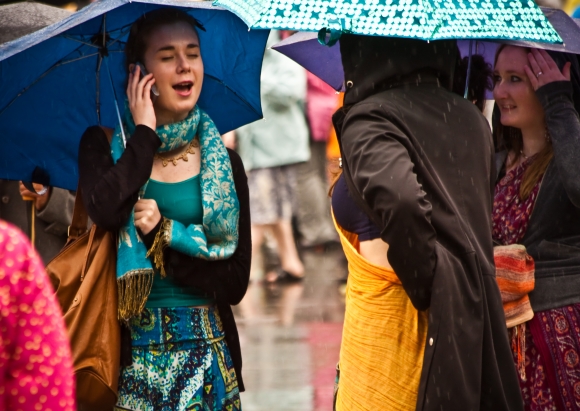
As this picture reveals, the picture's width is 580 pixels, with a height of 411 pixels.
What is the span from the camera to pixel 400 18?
11.3 feet

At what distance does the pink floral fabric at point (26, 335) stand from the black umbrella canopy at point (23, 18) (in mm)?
3540

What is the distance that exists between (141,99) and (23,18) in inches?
71.4

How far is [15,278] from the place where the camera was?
1979 mm

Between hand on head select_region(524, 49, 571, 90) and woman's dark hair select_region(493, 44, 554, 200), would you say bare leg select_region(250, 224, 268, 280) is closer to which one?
woman's dark hair select_region(493, 44, 554, 200)

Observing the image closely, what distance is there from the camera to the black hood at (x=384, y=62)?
11.7ft

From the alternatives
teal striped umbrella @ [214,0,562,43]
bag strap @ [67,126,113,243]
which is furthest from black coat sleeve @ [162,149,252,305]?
teal striped umbrella @ [214,0,562,43]

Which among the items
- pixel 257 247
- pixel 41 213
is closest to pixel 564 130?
pixel 41 213

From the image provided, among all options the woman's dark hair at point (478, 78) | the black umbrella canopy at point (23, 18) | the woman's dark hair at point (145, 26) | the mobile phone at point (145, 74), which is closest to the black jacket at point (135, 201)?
the mobile phone at point (145, 74)

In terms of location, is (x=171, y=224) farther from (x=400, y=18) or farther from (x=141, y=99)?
(x=400, y=18)

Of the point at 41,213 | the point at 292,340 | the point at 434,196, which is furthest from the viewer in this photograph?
the point at 292,340

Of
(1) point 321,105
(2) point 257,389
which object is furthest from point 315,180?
(2) point 257,389

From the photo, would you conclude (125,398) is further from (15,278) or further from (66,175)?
(15,278)

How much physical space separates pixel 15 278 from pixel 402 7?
195 centimetres

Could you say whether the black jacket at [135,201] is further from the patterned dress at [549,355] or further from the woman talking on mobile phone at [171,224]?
the patterned dress at [549,355]
